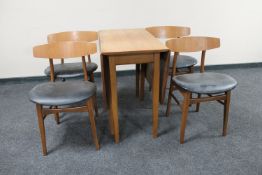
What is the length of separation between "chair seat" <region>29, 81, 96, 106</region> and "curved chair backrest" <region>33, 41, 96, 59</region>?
0.24m

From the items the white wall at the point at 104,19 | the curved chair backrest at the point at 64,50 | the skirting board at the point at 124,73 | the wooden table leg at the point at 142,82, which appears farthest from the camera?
the skirting board at the point at 124,73

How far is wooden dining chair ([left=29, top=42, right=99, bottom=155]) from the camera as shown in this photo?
5.32 ft

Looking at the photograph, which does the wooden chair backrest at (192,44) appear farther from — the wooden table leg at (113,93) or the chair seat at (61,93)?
the chair seat at (61,93)

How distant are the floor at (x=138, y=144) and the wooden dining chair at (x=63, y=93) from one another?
6.2 inches

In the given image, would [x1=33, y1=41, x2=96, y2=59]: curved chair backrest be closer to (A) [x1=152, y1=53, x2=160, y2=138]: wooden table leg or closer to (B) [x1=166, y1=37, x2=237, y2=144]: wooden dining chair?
(A) [x1=152, y1=53, x2=160, y2=138]: wooden table leg

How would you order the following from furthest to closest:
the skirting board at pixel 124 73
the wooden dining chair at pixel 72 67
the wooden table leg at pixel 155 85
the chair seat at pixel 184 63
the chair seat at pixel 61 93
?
1. the skirting board at pixel 124 73
2. the chair seat at pixel 184 63
3. the wooden dining chair at pixel 72 67
4. the wooden table leg at pixel 155 85
5. the chair seat at pixel 61 93

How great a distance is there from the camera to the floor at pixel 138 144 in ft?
5.48

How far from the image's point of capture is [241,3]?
322 centimetres

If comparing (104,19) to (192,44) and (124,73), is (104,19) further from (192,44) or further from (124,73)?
(192,44)

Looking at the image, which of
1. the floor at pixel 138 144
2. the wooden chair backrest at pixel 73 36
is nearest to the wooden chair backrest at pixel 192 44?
the floor at pixel 138 144

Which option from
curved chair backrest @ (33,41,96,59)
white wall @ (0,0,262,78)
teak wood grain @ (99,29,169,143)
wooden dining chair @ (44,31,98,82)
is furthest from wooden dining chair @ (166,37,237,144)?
white wall @ (0,0,262,78)

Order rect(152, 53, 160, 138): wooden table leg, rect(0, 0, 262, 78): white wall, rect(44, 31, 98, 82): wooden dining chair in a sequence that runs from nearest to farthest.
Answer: rect(152, 53, 160, 138): wooden table leg
rect(44, 31, 98, 82): wooden dining chair
rect(0, 0, 262, 78): white wall

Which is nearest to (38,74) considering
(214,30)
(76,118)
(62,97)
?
(76,118)

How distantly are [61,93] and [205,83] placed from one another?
3.55 feet
